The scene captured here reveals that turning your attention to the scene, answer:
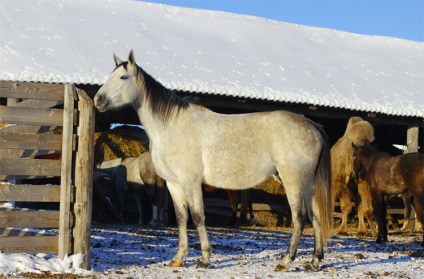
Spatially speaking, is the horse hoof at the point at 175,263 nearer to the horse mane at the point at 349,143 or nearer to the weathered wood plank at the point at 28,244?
the weathered wood plank at the point at 28,244

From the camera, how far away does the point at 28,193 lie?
7824 mm

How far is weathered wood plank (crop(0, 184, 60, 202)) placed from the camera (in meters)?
7.76

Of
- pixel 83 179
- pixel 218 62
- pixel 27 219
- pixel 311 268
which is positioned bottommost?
pixel 311 268

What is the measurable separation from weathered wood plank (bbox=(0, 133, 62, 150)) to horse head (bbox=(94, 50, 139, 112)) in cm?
83

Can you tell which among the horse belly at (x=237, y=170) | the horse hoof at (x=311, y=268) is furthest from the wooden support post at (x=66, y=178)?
the horse hoof at (x=311, y=268)

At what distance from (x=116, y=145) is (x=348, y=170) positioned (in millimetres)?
6139

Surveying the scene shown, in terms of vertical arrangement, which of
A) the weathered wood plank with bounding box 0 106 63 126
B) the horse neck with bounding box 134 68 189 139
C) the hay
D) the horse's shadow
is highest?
the hay

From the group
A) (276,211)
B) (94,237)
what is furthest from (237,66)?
(94,237)

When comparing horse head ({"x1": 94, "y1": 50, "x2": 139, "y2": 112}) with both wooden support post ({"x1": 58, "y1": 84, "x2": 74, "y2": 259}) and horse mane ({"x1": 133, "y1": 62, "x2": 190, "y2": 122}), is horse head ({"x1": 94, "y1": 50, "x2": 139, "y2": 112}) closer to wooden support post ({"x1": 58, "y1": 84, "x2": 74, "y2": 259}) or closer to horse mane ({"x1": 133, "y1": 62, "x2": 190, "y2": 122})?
horse mane ({"x1": 133, "y1": 62, "x2": 190, "y2": 122})

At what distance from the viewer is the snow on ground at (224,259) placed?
300 inches

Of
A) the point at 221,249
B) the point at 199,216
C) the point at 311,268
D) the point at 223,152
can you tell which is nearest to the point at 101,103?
the point at 223,152

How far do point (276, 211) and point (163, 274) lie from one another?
9977mm

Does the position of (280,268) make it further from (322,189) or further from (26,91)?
(26,91)

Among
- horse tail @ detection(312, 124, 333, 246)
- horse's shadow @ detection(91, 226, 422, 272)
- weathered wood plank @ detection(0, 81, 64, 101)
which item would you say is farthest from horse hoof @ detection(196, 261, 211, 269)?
weathered wood plank @ detection(0, 81, 64, 101)
